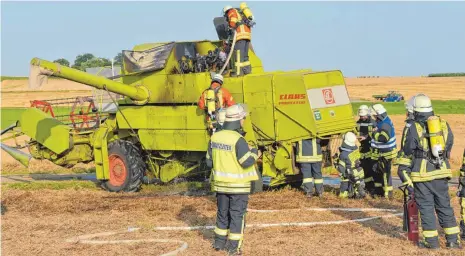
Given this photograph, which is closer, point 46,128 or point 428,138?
point 428,138

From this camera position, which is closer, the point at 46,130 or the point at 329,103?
the point at 329,103

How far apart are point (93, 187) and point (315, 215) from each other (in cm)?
637

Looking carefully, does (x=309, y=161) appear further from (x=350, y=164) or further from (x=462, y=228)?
(x=462, y=228)

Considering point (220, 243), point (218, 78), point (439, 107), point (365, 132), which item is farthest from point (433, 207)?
point (439, 107)

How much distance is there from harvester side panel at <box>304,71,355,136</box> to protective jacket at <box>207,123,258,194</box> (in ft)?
14.8

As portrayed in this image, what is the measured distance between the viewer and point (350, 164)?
12703mm

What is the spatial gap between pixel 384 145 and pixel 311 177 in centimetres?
145

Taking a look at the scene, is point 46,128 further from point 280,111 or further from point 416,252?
point 416,252

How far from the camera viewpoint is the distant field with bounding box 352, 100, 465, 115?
1529 inches

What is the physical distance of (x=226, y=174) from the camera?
8414 mm

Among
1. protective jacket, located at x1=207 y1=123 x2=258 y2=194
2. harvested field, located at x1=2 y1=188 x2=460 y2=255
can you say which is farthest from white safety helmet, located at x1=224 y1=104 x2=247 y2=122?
harvested field, located at x1=2 y1=188 x2=460 y2=255

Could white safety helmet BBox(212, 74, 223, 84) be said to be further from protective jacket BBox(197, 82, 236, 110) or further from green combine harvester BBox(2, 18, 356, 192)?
green combine harvester BBox(2, 18, 356, 192)

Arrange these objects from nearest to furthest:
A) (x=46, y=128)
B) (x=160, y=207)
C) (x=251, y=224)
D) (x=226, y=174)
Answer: (x=226, y=174)
(x=251, y=224)
(x=160, y=207)
(x=46, y=128)

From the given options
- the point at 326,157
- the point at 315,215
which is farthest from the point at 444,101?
the point at 315,215
